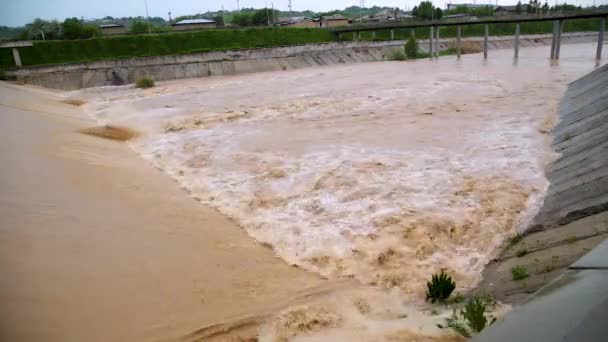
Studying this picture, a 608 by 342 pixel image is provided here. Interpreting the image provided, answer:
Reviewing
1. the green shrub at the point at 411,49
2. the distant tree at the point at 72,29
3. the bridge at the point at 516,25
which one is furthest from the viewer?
the green shrub at the point at 411,49

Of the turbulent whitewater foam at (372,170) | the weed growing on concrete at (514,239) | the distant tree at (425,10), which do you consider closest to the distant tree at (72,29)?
the turbulent whitewater foam at (372,170)

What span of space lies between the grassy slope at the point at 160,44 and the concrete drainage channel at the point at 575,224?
40870 millimetres

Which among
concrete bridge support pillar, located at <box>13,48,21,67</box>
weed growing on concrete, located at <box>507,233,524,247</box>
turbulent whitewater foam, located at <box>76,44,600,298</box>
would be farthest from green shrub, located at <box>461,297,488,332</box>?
concrete bridge support pillar, located at <box>13,48,21,67</box>

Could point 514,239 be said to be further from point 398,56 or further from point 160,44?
point 398,56

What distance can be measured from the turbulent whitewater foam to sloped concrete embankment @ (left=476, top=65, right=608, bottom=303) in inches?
16.1

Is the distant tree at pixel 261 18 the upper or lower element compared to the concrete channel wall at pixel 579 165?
upper

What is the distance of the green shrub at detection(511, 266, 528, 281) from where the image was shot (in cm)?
523

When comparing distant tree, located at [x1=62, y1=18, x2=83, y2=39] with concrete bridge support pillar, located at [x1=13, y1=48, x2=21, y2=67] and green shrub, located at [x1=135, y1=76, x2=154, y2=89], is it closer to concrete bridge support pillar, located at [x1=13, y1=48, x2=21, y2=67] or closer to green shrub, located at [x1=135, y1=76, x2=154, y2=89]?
concrete bridge support pillar, located at [x1=13, y1=48, x2=21, y2=67]

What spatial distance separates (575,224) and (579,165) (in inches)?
141

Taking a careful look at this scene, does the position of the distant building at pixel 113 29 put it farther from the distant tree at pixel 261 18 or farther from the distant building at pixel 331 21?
the distant building at pixel 331 21

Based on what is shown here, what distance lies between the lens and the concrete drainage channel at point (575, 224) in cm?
299

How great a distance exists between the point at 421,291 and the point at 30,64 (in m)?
44.3

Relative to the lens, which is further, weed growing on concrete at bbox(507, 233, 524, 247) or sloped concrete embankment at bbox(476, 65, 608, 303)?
weed growing on concrete at bbox(507, 233, 524, 247)

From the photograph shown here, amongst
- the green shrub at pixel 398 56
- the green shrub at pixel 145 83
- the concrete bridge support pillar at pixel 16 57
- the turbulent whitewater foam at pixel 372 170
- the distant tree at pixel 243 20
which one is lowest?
the turbulent whitewater foam at pixel 372 170
